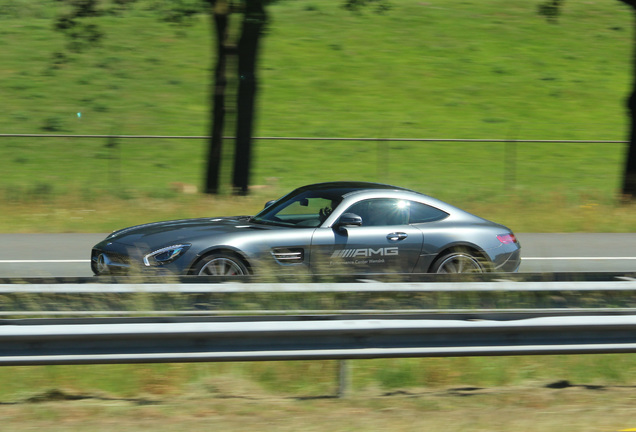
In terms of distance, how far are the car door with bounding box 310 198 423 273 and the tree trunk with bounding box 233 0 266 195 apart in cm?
966

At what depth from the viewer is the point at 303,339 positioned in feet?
16.0

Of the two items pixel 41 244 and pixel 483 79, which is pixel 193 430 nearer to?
pixel 41 244

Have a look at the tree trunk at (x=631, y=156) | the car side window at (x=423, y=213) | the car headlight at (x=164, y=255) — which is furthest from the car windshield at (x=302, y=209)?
the tree trunk at (x=631, y=156)

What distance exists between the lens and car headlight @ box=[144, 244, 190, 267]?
788 cm

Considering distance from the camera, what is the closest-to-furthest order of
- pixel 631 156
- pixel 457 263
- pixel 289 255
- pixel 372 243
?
pixel 289 255, pixel 372 243, pixel 457 263, pixel 631 156

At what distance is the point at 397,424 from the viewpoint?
186 inches

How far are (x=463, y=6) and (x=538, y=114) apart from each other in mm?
13776

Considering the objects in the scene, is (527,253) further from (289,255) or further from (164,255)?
(164,255)

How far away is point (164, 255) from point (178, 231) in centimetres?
45

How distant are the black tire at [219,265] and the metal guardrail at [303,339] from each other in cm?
291

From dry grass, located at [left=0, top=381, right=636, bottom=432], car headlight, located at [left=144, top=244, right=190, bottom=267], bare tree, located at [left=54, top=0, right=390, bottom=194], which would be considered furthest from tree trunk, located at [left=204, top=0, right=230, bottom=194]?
dry grass, located at [left=0, top=381, right=636, bottom=432]

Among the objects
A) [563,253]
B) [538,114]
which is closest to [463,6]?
[538,114]

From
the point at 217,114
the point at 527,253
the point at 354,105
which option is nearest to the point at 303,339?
the point at 527,253

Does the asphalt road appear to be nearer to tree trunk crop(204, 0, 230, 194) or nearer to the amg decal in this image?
the amg decal
